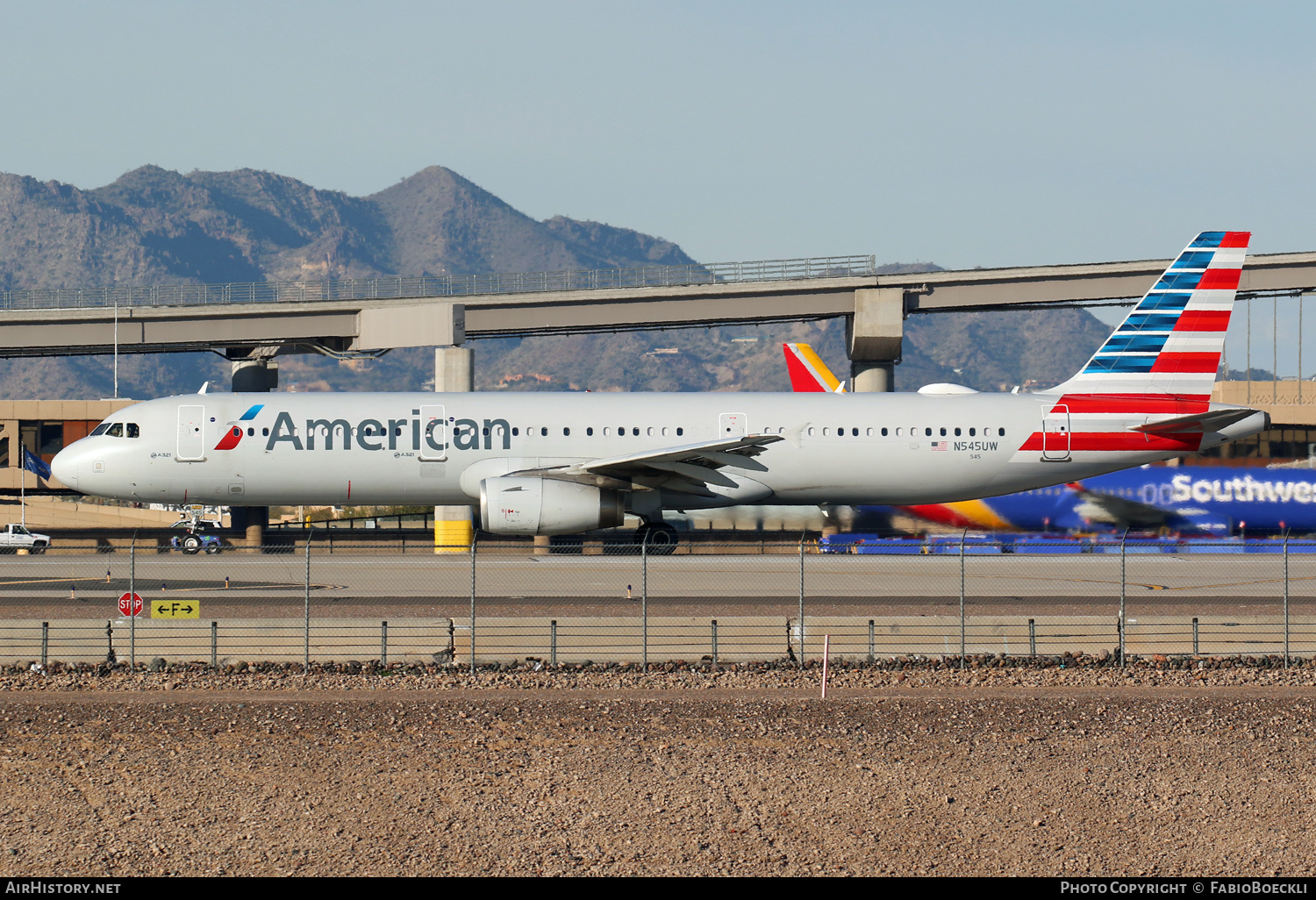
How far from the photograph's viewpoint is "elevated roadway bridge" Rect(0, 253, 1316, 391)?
54.8 meters

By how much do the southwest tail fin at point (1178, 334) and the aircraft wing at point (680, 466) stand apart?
32.4ft

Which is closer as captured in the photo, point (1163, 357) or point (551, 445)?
point (551, 445)

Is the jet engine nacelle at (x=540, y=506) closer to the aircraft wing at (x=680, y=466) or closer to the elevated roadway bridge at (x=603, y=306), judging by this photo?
the aircraft wing at (x=680, y=466)

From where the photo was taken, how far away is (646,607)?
19453 mm

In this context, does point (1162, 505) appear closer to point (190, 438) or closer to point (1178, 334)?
point (1178, 334)

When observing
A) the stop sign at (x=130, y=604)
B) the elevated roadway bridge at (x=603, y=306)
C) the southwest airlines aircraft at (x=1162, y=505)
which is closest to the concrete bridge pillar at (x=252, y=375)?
the elevated roadway bridge at (x=603, y=306)

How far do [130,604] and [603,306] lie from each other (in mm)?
38385

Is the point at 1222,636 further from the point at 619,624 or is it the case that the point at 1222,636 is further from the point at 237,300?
the point at 237,300

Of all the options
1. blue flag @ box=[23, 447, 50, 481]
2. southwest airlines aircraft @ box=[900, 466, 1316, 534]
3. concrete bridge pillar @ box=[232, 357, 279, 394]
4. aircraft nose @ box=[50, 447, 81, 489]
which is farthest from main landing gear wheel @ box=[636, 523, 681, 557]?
blue flag @ box=[23, 447, 50, 481]

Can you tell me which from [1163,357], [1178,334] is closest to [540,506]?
[1163,357]

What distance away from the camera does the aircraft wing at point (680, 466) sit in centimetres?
3122

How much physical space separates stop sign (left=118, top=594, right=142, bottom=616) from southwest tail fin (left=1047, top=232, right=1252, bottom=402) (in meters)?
25.5

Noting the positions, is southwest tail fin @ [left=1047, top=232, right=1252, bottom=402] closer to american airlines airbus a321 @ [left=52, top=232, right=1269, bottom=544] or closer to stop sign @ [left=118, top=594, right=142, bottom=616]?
american airlines airbus a321 @ [left=52, top=232, right=1269, bottom=544]
